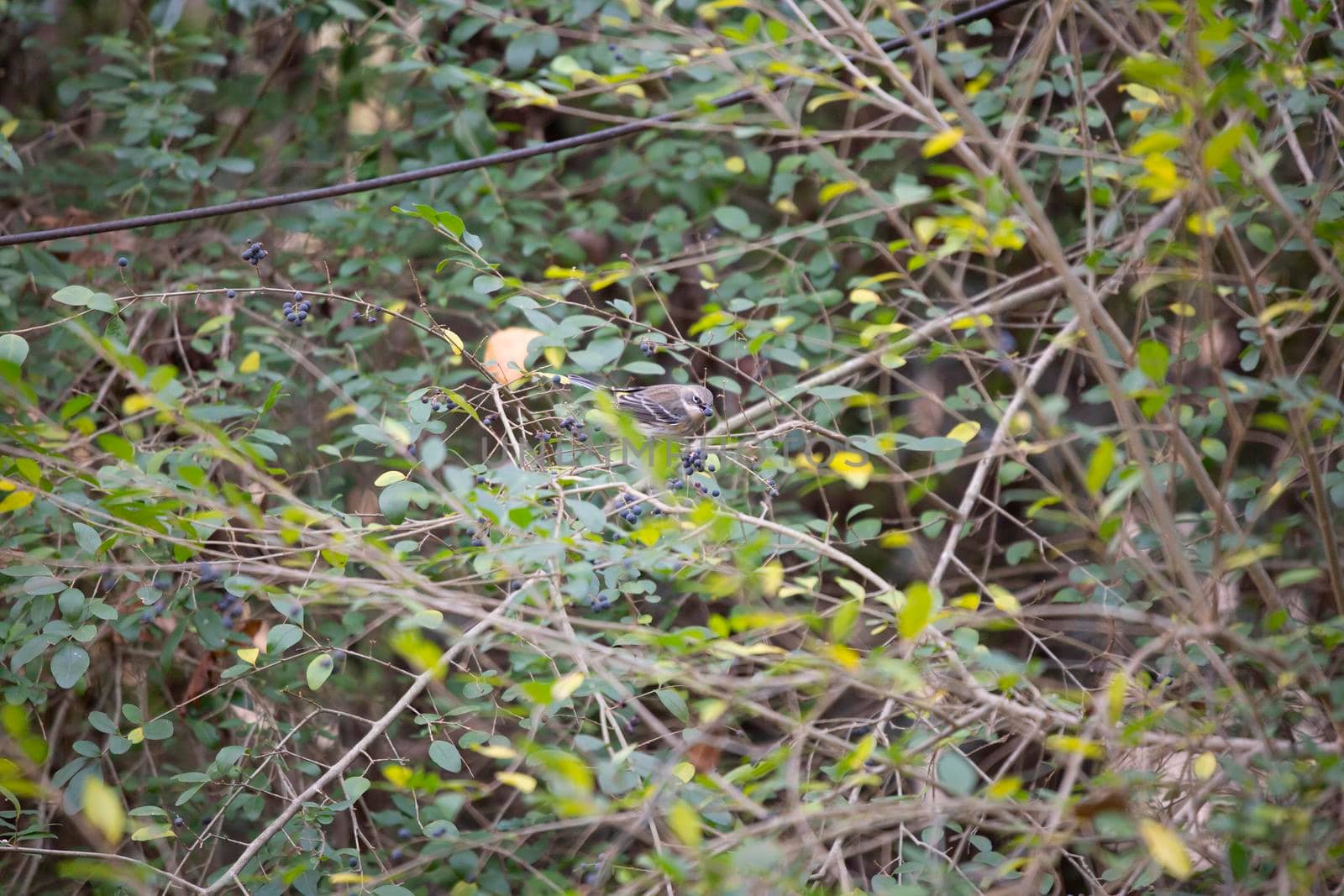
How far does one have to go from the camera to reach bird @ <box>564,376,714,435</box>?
4902 mm

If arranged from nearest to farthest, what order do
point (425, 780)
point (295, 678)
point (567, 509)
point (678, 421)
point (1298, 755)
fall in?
point (425, 780) → point (1298, 755) → point (567, 509) → point (295, 678) → point (678, 421)

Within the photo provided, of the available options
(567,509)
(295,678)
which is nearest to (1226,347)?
(567,509)

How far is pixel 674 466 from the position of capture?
2.84 meters

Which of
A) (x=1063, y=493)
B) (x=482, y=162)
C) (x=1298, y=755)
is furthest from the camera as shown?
(x=482, y=162)

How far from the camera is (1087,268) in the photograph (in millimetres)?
2736

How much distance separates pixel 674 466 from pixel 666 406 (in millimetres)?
2610

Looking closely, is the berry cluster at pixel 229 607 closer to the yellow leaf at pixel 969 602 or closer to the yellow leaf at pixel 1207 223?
the yellow leaf at pixel 969 602

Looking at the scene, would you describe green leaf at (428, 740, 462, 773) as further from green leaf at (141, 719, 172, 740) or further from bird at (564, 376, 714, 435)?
bird at (564, 376, 714, 435)

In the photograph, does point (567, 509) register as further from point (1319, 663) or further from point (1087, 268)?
point (1319, 663)

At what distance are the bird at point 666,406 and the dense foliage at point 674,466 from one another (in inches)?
11.8

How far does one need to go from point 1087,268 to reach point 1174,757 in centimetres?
174

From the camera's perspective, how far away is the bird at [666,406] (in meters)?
4.90

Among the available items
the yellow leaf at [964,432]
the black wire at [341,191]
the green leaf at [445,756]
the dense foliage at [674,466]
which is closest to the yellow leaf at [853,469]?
the dense foliage at [674,466]

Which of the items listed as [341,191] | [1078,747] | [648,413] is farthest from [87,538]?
[648,413]
